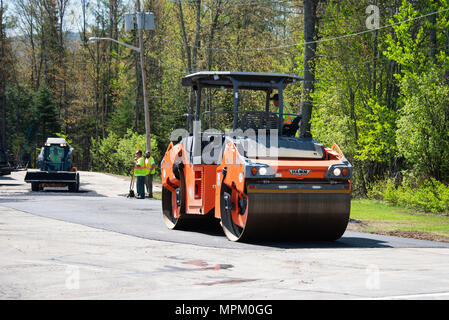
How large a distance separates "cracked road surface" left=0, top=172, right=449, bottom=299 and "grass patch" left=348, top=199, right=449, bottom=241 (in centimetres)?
111

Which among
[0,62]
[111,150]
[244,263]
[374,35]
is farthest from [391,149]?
[0,62]

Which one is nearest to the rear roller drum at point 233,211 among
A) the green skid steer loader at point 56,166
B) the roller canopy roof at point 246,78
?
the roller canopy roof at point 246,78

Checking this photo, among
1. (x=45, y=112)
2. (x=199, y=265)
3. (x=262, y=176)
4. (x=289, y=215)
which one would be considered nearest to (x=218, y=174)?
(x=262, y=176)

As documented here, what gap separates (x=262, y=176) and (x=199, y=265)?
2.47 m

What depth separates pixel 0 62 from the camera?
6075 cm

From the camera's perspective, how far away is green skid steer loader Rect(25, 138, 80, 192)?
3088 centimetres

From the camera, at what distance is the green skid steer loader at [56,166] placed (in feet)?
101

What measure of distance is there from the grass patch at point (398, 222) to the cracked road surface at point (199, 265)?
3.64ft

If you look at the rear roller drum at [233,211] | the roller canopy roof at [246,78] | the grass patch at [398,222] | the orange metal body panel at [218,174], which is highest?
the roller canopy roof at [246,78]

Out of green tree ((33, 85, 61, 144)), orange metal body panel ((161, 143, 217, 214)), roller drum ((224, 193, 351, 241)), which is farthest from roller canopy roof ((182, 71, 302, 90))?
green tree ((33, 85, 61, 144))

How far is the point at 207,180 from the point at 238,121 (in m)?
1.32

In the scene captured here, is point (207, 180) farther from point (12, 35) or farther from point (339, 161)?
point (12, 35)

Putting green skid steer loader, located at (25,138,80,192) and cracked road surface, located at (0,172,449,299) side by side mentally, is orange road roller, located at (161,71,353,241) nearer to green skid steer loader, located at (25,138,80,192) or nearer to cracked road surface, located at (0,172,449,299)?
cracked road surface, located at (0,172,449,299)

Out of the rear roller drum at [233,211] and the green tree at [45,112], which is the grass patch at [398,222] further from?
the green tree at [45,112]
